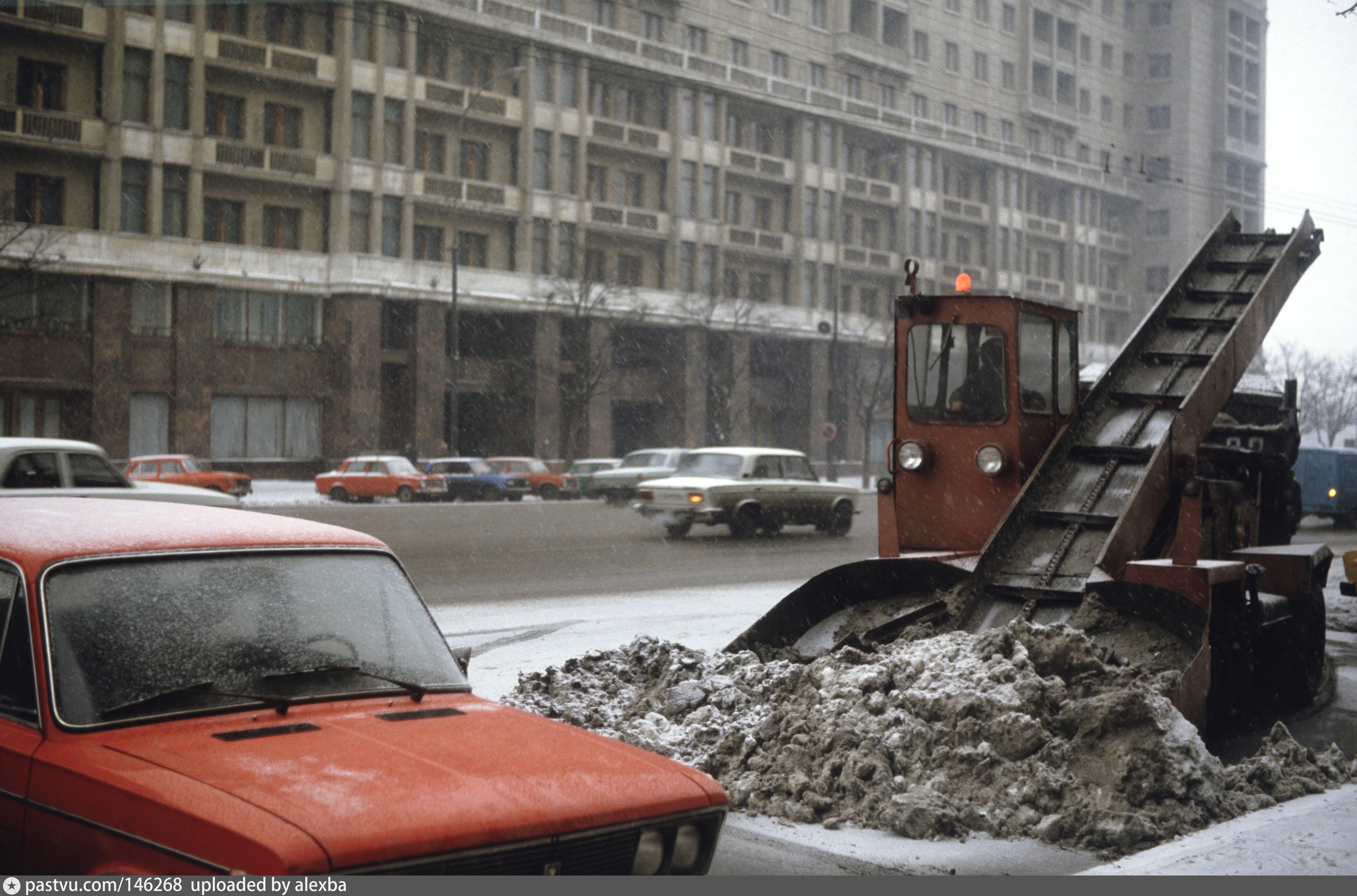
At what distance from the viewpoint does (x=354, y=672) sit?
369 centimetres

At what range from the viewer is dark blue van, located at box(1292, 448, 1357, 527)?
3083 centimetres

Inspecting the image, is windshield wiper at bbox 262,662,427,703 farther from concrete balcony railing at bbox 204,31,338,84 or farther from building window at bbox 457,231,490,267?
building window at bbox 457,231,490,267

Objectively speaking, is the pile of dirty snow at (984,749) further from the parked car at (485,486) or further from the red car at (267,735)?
the parked car at (485,486)

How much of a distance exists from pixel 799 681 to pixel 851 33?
5764 cm

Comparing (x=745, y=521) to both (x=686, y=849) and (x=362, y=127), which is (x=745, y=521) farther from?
(x=362, y=127)

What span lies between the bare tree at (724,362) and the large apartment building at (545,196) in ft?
0.58

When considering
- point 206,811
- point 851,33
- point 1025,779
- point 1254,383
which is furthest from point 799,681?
point 851,33

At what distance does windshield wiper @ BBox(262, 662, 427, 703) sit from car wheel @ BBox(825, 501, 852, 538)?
2032 cm

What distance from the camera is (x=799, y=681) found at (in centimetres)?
692

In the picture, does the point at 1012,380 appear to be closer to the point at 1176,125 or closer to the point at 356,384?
the point at 356,384

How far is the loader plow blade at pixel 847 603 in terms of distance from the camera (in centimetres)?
783

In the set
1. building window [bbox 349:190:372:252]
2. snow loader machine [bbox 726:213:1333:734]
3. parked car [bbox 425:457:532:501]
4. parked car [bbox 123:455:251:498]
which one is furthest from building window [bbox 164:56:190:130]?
snow loader machine [bbox 726:213:1333:734]

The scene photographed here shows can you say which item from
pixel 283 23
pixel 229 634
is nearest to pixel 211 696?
pixel 229 634

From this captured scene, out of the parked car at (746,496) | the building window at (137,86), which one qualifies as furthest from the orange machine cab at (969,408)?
the building window at (137,86)
